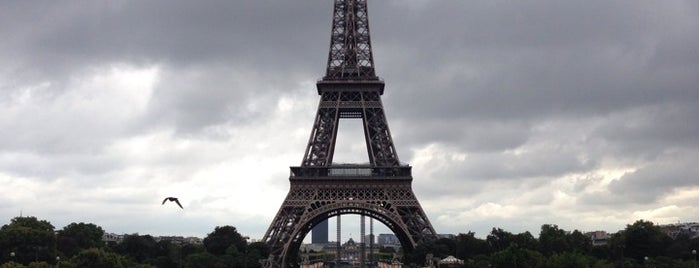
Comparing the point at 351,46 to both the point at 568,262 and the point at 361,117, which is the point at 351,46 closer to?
the point at 361,117

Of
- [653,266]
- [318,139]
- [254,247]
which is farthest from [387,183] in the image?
[653,266]

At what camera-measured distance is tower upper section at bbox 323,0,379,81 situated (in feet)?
314

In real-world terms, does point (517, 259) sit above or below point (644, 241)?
below

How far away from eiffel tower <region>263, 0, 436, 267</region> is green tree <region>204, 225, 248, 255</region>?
8607mm

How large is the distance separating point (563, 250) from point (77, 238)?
5529 cm

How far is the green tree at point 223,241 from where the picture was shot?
10145 centimetres

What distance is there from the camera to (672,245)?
89.1 m

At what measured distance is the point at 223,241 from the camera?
102188 millimetres

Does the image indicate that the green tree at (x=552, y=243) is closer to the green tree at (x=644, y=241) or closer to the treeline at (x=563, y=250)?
the treeline at (x=563, y=250)

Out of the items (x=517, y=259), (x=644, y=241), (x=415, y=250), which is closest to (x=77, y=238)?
(x=415, y=250)

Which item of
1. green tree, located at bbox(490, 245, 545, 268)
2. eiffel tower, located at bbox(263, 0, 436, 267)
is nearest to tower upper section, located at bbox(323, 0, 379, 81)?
eiffel tower, located at bbox(263, 0, 436, 267)

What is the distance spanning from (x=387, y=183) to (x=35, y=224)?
1509 inches

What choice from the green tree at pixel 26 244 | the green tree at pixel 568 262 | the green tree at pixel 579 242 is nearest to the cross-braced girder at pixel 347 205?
the green tree at pixel 568 262

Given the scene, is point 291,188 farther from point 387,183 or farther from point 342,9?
point 342,9
